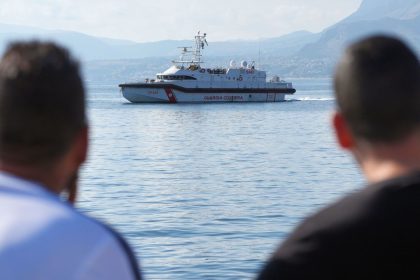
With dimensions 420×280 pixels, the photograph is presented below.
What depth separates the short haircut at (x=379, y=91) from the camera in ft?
8.00

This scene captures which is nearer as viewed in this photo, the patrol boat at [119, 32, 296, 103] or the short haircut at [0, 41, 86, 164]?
the short haircut at [0, 41, 86, 164]

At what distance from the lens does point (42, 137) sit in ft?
7.47

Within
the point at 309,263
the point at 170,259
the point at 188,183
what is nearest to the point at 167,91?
the point at 188,183

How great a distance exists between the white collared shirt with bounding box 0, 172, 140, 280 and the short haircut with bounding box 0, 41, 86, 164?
15cm

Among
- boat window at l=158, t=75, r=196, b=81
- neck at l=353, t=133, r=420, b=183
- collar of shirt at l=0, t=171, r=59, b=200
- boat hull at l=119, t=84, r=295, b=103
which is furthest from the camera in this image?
boat hull at l=119, t=84, r=295, b=103

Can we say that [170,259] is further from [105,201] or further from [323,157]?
[323,157]

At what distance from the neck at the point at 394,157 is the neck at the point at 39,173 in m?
0.68

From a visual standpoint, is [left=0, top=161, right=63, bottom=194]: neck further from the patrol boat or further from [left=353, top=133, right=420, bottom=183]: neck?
the patrol boat

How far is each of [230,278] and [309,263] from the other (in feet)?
36.8

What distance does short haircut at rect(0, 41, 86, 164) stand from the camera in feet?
7.37

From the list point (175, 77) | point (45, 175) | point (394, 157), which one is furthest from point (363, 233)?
point (175, 77)

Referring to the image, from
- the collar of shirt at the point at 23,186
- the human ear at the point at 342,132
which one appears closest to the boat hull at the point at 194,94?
the human ear at the point at 342,132

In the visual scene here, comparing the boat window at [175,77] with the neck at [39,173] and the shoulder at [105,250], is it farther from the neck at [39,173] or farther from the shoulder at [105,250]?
the shoulder at [105,250]

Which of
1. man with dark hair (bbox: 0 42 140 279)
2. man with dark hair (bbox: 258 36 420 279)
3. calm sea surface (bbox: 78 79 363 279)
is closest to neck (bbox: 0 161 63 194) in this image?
man with dark hair (bbox: 0 42 140 279)
